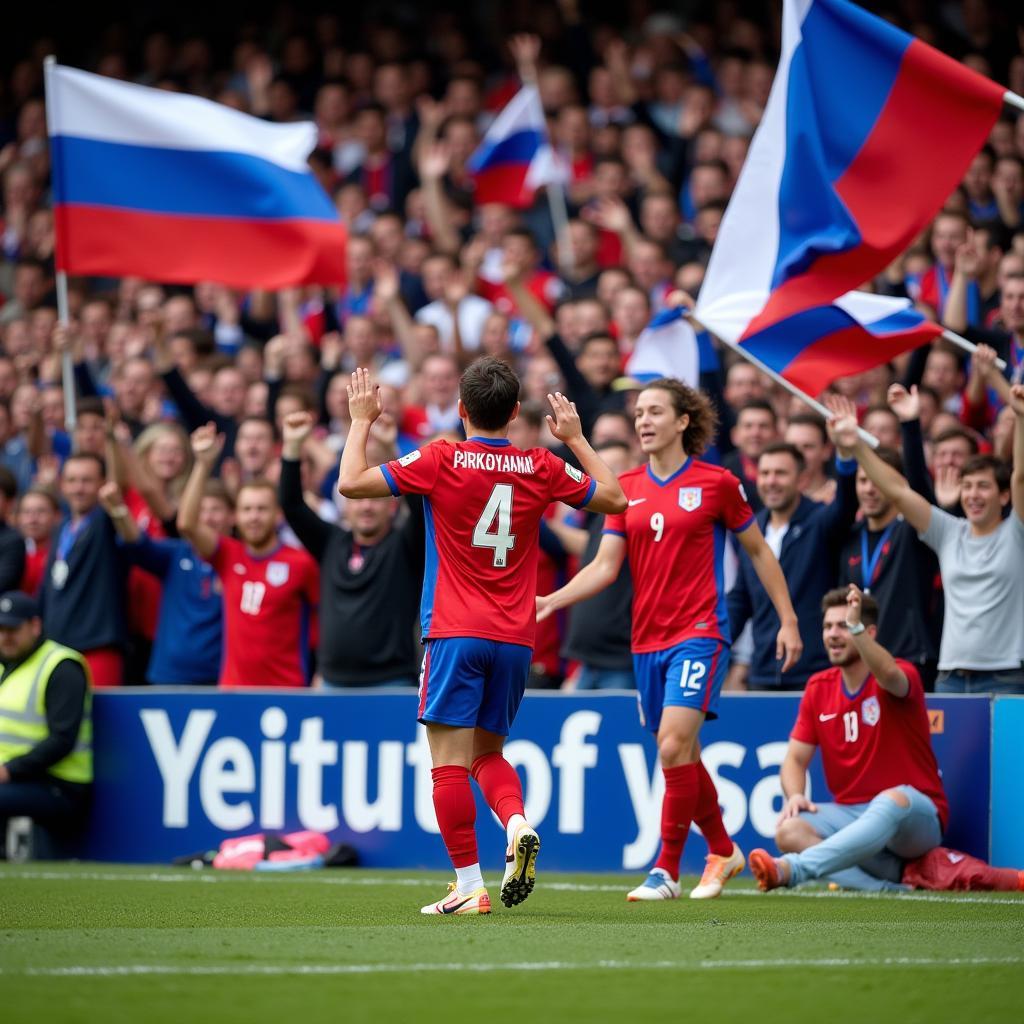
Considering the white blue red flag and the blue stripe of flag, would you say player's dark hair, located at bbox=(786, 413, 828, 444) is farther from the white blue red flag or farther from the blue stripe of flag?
the blue stripe of flag

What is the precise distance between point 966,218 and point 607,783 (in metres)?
4.51

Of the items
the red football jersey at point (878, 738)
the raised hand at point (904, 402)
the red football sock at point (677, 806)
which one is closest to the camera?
the red football sock at point (677, 806)

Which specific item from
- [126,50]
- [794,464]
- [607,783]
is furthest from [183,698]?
[126,50]

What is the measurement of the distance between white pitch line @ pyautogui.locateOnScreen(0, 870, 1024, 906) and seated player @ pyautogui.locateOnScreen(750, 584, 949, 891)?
23 cm

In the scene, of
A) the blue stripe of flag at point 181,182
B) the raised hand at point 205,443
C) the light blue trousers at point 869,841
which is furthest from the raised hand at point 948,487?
the blue stripe of flag at point 181,182

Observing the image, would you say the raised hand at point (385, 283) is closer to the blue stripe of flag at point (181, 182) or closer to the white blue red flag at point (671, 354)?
the blue stripe of flag at point (181, 182)

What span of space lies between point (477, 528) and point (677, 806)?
1.82 meters

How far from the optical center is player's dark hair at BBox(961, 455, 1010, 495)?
31.9 ft

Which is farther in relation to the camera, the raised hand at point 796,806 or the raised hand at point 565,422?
the raised hand at point 796,806

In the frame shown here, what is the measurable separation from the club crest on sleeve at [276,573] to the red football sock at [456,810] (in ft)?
14.6

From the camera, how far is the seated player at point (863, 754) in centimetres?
938

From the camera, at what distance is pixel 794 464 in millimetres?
10672

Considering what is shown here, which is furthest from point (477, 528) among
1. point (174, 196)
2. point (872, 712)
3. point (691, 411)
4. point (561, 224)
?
point (561, 224)

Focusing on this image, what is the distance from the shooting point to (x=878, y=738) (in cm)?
954
